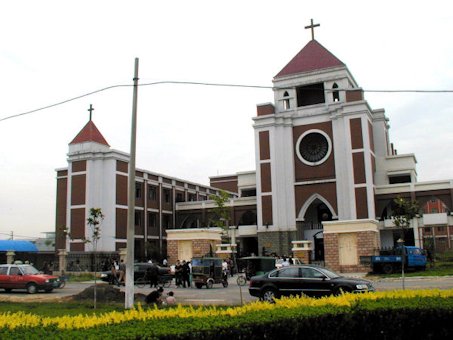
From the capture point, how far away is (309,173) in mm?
47531

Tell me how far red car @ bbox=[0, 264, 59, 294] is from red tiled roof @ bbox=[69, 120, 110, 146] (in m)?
25.6

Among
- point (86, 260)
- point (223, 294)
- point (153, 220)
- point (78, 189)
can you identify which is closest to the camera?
point (223, 294)

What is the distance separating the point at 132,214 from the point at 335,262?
21.8m

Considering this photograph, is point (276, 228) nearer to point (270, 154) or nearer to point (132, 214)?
point (270, 154)

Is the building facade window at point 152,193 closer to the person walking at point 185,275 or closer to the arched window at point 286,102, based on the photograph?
the arched window at point 286,102

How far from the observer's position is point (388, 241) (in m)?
47.1

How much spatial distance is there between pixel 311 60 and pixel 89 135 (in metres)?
23.7

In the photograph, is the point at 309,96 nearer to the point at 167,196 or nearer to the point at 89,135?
the point at 167,196

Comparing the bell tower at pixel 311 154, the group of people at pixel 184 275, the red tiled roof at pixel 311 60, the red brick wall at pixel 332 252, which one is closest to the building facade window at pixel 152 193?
the bell tower at pixel 311 154

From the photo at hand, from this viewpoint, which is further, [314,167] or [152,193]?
[152,193]

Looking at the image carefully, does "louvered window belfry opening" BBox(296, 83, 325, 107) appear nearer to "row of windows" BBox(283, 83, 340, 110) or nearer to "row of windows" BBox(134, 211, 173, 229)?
"row of windows" BBox(283, 83, 340, 110)

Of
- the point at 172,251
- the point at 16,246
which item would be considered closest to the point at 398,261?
the point at 172,251

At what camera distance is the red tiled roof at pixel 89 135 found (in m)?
50.8

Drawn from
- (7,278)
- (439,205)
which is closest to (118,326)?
(7,278)
